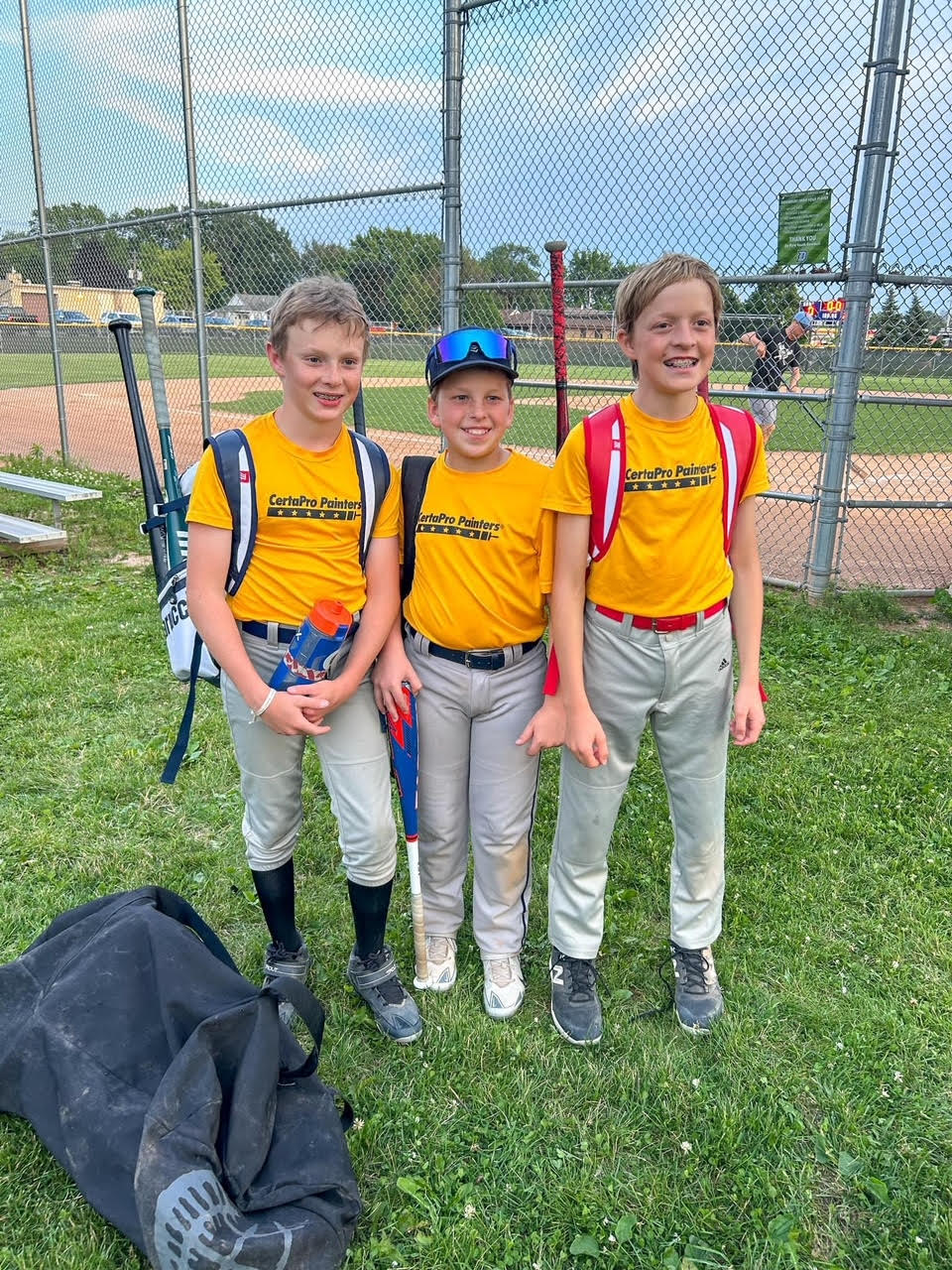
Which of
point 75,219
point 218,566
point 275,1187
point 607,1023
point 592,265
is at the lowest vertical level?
point 607,1023

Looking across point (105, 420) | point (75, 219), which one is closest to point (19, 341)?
point (105, 420)

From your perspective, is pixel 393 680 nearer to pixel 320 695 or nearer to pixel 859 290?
pixel 320 695

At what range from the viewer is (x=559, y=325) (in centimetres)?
263

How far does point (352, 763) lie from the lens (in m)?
2.42

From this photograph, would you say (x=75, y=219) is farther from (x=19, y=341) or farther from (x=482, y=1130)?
(x=482, y=1130)

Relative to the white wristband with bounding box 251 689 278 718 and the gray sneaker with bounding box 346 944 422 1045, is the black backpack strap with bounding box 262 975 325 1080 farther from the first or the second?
the white wristband with bounding box 251 689 278 718

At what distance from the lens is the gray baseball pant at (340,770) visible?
2.40 meters

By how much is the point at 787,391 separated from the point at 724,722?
3696mm

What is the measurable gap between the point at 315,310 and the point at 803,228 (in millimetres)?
3869

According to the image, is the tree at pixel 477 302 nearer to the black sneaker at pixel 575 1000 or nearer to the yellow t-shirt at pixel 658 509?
the yellow t-shirt at pixel 658 509

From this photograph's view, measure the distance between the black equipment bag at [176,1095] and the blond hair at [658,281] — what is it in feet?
5.59

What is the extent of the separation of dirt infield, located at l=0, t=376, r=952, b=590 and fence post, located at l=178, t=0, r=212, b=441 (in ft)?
9.19

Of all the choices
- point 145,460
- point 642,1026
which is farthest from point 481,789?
point 145,460

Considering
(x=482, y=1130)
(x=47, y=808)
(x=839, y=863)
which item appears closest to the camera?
(x=482, y=1130)
